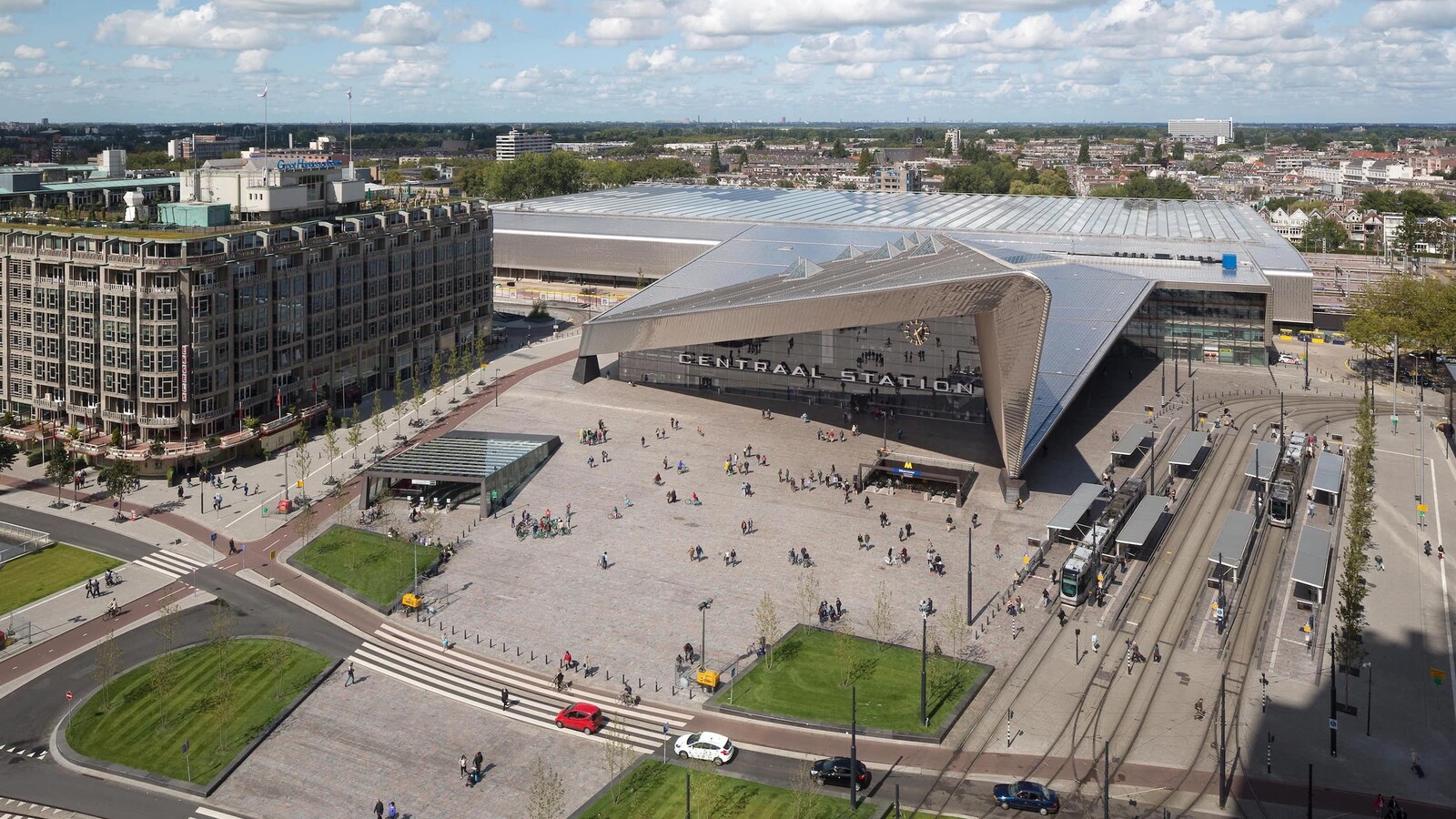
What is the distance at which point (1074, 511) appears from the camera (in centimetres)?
A: 6203

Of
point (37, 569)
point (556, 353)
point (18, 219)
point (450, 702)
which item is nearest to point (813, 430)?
point (556, 353)

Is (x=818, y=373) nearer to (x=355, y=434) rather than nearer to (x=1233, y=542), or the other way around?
(x=355, y=434)

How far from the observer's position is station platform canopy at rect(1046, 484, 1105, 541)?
198 ft

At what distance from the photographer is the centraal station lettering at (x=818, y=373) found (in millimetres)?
85000

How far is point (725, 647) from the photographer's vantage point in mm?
49156

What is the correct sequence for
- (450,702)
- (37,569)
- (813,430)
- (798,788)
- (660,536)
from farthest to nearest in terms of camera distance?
(813,430) → (660,536) → (37,569) → (450,702) → (798,788)

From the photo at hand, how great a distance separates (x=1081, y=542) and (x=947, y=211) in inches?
4075

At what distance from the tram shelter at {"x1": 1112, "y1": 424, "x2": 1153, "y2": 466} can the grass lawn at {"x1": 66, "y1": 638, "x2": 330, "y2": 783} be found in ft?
167

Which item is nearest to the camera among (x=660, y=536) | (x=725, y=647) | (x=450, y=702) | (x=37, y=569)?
(x=450, y=702)

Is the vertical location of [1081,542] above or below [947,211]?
below

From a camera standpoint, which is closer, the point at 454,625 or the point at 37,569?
the point at 454,625

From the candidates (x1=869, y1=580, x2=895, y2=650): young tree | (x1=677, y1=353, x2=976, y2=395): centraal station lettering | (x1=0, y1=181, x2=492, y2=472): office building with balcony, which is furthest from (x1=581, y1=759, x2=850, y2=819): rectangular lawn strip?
(x1=677, y1=353, x2=976, y2=395): centraal station lettering

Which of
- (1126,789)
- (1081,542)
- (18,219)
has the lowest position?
(1126,789)

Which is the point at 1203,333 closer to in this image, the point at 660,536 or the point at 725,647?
the point at 660,536
